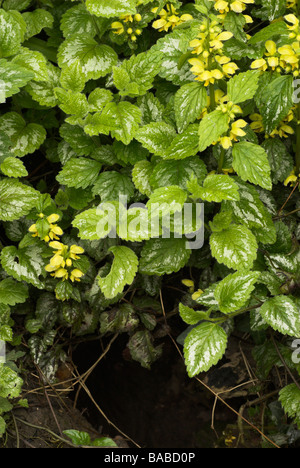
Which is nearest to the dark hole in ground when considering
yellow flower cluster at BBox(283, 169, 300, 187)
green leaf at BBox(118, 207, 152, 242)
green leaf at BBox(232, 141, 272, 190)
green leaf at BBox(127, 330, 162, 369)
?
green leaf at BBox(127, 330, 162, 369)

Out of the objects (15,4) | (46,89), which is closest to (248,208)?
(46,89)

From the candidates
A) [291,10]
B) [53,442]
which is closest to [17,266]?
[53,442]

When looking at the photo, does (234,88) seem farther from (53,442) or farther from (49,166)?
(53,442)

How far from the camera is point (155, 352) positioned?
1.99 m

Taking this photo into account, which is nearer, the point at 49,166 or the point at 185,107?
the point at 185,107

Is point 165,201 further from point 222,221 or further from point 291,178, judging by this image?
point 291,178

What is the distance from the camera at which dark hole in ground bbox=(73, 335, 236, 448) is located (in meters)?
2.09

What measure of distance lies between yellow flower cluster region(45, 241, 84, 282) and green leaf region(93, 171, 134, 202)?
0.68ft

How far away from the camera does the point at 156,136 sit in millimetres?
1646

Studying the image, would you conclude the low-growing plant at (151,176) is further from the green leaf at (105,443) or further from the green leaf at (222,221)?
the green leaf at (105,443)

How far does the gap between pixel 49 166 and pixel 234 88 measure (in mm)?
964

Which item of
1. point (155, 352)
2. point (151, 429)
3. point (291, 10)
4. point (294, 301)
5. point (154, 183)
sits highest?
point (291, 10)

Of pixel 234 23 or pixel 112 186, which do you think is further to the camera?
pixel 112 186

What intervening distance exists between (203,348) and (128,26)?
1121 millimetres
